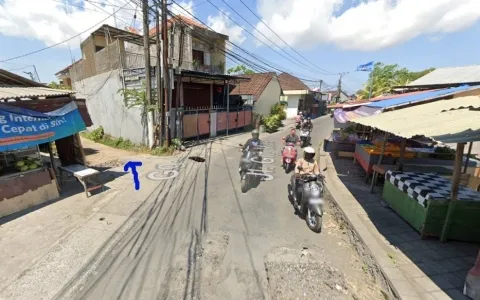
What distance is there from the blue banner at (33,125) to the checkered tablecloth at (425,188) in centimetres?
862

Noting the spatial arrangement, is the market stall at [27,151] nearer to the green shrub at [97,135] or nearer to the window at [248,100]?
the green shrub at [97,135]

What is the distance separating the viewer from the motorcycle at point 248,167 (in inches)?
278

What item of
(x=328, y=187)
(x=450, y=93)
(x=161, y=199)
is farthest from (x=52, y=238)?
(x=450, y=93)

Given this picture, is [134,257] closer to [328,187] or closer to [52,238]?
[52,238]

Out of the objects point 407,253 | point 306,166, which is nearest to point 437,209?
point 407,253

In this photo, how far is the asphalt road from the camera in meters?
3.36

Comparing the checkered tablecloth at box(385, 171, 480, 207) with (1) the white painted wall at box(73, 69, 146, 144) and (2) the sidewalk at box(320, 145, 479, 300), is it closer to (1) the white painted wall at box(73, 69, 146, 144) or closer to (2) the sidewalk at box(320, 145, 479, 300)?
(2) the sidewalk at box(320, 145, 479, 300)

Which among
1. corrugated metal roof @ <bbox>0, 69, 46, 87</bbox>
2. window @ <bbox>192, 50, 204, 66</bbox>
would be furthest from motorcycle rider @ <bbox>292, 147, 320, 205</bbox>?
window @ <bbox>192, 50, 204, 66</bbox>

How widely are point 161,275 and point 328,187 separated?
17.9 feet

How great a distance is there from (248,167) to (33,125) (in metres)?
5.70

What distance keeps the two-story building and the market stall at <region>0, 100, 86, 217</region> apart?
5218 millimetres

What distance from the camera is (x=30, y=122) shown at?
18.5ft

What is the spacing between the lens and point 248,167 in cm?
726

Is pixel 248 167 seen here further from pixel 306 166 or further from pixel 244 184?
pixel 306 166
